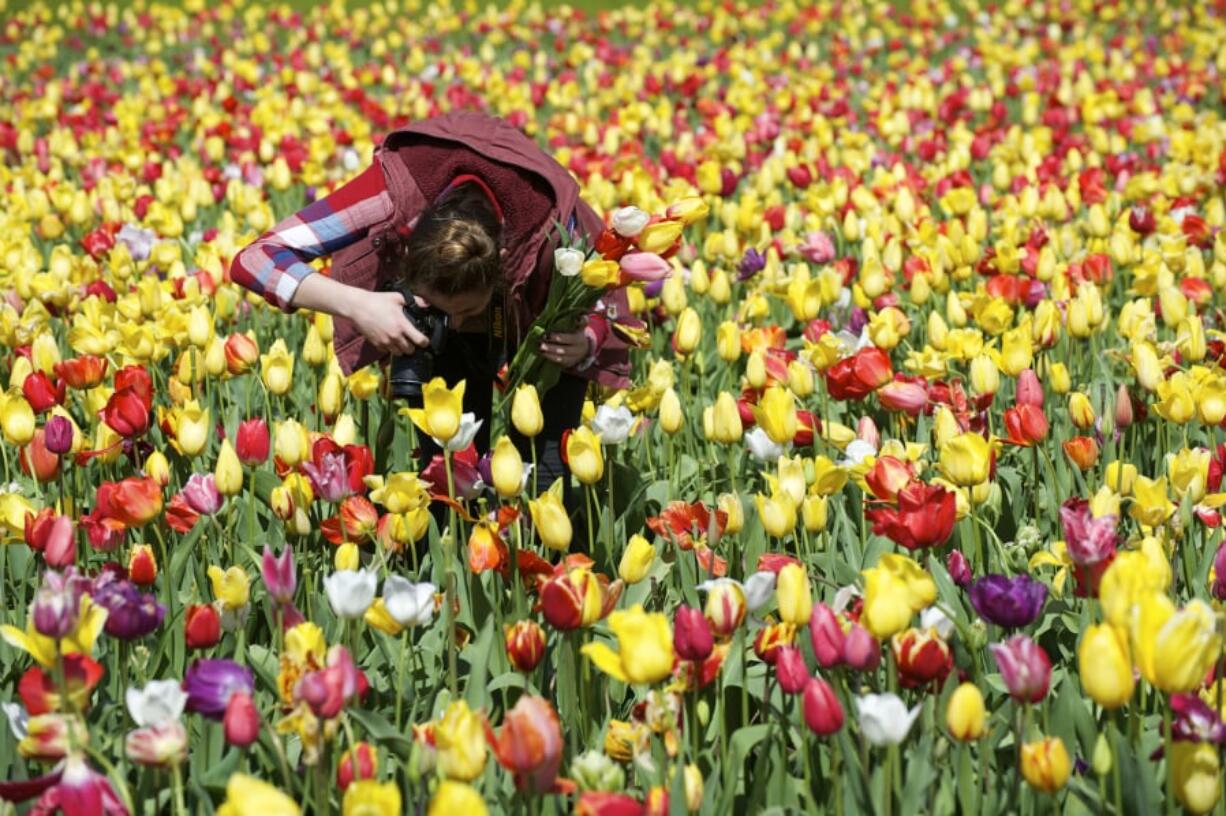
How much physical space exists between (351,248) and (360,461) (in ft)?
2.51

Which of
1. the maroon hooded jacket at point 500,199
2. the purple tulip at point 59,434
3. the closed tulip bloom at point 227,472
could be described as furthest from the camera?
the maroon hooded jacket at point 500,199

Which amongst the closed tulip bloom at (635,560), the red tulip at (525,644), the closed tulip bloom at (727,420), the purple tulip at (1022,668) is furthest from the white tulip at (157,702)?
the closed tulip bloom at (727,420)

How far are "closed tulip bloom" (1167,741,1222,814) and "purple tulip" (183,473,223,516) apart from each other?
5.18 feet

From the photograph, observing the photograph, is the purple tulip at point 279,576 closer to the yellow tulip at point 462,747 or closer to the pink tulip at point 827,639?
the yellow tulip at point 462,747

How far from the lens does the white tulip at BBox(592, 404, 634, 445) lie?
2.71 m

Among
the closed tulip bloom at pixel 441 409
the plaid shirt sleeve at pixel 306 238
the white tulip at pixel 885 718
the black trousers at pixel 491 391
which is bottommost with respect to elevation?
the black trousers at pixel 491 391

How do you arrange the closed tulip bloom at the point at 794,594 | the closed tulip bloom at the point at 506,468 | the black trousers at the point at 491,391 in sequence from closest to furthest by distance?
the closed tulip bloom at the point at 794,594 → the closed tulip bloom at the point at 506,468 → the black trousers at the point at 491,391

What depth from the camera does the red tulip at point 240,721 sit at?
170 centimetres

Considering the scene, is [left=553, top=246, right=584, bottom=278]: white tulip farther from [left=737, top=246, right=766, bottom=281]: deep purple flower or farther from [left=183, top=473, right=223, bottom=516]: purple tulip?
[left=737, top=246, right=766, bottom=281]: deep purple flower

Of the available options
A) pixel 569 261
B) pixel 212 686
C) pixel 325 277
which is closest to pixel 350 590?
pixel 212 686

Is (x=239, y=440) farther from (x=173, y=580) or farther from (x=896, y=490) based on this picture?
(x=896, y=490)

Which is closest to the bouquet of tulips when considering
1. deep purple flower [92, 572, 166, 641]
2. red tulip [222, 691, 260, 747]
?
deep purple flower [92, 572, 166, 641]

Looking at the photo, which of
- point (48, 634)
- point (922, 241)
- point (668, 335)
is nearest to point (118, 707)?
point (48, 634)

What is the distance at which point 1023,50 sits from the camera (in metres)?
10.1
